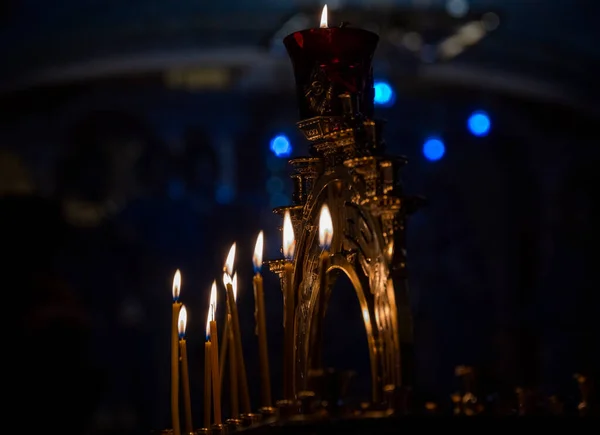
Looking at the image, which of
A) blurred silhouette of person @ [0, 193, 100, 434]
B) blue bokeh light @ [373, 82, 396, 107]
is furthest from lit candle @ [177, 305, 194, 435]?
blue bokeh light @ [373, 82, 396, 107]

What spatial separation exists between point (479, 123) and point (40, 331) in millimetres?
3687

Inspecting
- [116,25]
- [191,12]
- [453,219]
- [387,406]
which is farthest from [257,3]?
[387,406]

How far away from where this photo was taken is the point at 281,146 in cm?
630

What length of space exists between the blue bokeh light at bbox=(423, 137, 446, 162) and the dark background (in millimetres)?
40

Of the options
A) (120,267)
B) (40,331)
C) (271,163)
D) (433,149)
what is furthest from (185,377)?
(433,149)

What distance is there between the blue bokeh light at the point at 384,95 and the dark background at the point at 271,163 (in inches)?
1.6

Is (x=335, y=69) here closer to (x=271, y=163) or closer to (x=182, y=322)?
(x=182, y=322)

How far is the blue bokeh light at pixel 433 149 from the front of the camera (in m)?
6.36

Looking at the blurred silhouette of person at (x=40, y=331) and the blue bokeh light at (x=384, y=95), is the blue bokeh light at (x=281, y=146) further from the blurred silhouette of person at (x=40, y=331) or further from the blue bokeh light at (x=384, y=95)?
the blurred silhouette of person at (x=40, y=331)

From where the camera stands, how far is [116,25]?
5.79m

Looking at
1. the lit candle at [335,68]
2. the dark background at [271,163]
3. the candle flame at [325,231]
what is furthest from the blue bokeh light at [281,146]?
the candle flame at [325,231]

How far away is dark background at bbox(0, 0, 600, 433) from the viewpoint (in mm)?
5293

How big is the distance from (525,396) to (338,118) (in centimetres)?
57

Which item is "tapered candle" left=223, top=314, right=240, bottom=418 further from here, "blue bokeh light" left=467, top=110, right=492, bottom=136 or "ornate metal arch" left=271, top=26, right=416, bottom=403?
"blue bokeh light" left=467, top=110, right=492, bottom=136
